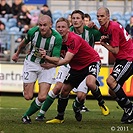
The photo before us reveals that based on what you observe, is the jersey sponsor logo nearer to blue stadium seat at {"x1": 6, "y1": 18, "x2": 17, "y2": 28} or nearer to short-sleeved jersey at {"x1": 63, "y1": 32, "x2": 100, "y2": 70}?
short-sleeved jersey at {"x1": 63, "y1": 32, "x2": 100, "y2": 70}

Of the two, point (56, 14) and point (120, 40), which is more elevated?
point (120, 40)

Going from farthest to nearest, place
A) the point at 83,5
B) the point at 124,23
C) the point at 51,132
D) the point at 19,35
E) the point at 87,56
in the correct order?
the point at 83,5, the point at 124,23, the point at 19,35, the point at 87,56, the point at 51,132

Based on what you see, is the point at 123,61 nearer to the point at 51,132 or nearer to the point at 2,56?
the point at 51,132

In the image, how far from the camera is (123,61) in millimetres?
11266

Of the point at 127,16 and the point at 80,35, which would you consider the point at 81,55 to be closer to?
the point at 80,35

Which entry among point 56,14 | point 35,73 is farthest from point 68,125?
point 56,14

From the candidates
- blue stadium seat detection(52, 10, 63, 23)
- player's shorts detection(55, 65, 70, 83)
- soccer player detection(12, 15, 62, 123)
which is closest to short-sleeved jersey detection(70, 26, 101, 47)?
player's shorts detection(55, 65, 70, 83)

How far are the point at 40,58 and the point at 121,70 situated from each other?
164 cm

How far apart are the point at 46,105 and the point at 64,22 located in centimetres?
190

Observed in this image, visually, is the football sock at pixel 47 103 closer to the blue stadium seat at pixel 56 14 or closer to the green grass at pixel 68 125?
the green grass at pixel 68 125

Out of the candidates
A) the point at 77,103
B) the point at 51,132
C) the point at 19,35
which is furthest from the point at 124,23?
the point at 51,132

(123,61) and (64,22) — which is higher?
(64,22)

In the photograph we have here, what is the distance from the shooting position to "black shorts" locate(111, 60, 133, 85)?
36.6ft

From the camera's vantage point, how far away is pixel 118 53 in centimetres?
1132
